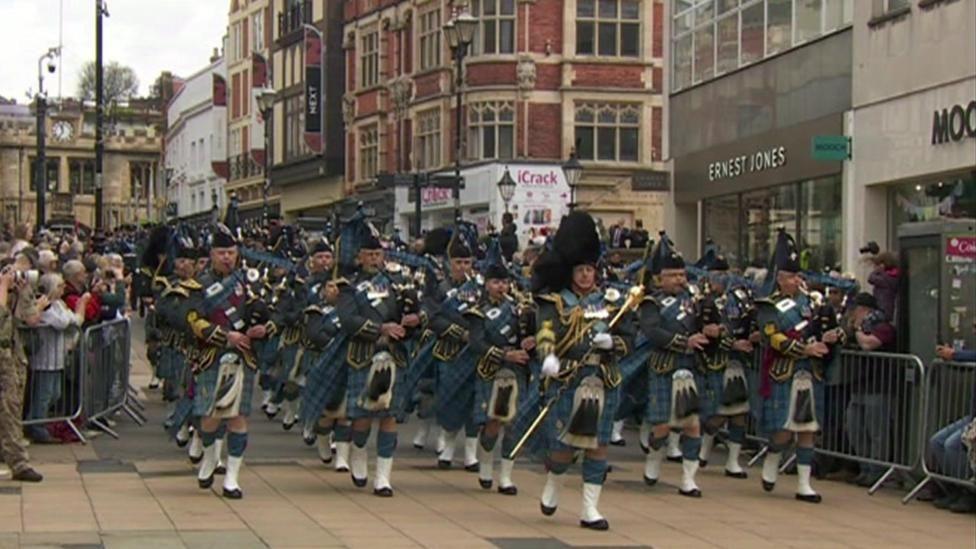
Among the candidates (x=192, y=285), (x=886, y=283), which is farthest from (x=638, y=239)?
(x=192, y=285)

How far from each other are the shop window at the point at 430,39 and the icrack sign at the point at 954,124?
29.2m

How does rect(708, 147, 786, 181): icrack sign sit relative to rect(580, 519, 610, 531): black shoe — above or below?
above

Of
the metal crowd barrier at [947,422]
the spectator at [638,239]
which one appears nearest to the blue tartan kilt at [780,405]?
the metal crowd barrier at [947,422]

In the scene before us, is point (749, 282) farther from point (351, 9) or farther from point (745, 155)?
point (351, 9)

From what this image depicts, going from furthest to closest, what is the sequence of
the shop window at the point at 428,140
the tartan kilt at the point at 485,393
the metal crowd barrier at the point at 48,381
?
the shop window at the point at 428,140, the metal crowd barrier at the point at 48,381, the tartan kilt at the point at 485,393

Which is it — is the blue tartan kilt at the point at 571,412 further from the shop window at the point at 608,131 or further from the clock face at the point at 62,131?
the clock face at the point at 62,131

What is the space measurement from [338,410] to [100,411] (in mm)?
5030

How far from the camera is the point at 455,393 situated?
15.1 metres

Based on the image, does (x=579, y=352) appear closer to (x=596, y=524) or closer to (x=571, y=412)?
(x=571, y=412)

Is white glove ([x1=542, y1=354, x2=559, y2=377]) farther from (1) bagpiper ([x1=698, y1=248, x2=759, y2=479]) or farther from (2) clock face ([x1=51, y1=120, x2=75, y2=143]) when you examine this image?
(2) clock face ([x1=51, y1=120, x2=75, y2=143])

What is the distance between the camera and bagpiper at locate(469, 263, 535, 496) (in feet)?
46.2

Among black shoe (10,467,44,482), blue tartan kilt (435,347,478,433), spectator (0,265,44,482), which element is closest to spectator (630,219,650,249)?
blue tartan kilt (435,347,478,433)

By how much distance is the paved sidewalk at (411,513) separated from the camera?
1123 centimetres

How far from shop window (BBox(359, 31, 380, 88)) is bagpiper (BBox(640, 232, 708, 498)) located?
4071cm
